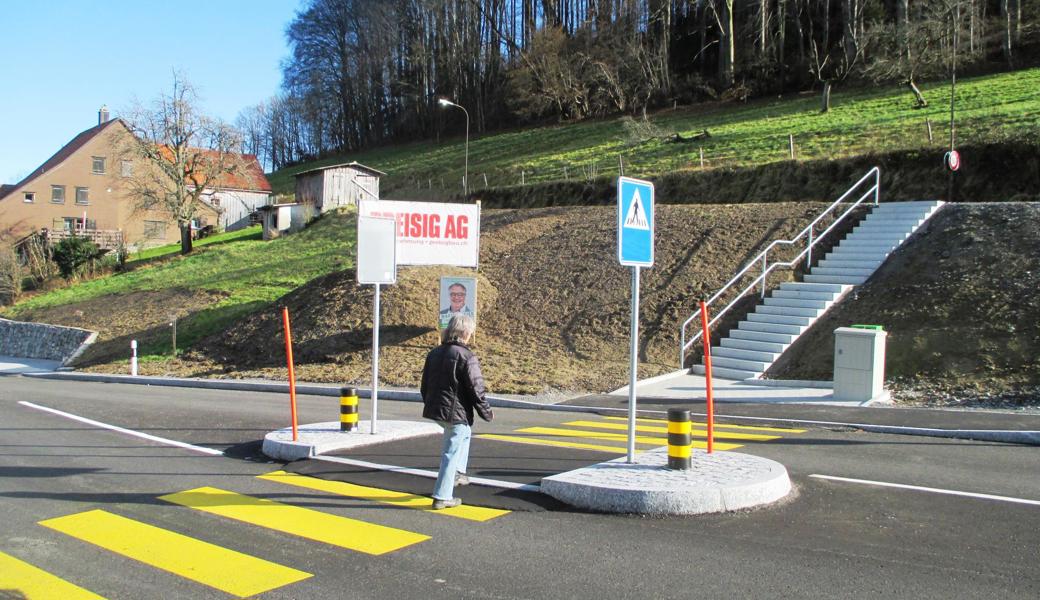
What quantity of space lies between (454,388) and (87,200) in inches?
2547

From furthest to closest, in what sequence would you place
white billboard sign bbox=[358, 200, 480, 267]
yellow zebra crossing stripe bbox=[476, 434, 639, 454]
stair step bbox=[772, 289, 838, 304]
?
white billboard sign bbox=[358, 200, 480, 267] < stair step bbox=[772, 289, 838, 304] < yellow zebra crossing stripe bbox=[476, 434, 639, 454]

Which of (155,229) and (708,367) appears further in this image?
(155,229)

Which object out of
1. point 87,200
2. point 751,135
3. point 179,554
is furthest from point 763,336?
point 87,200

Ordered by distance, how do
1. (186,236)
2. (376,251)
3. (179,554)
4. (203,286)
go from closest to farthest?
(179,554)
(376,251)
(203,286)
(186,236)

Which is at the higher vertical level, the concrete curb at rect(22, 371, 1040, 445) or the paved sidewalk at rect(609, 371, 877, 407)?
the paved sidewalk at rect(609, 371, 877, 407)

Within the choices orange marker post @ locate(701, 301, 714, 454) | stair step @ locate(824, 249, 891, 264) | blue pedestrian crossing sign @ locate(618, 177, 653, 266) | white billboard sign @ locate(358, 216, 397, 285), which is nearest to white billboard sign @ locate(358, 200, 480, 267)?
stair step @ locate(824, 249, 891, 264)

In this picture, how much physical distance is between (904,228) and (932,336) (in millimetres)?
5607

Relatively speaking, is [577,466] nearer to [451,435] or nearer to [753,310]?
[451,435]

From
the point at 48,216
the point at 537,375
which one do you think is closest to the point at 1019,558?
the point at 537,375

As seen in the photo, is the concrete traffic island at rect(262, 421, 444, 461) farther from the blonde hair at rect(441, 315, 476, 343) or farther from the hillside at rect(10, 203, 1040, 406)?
the hillside at rect(10, 203, 1040, 406)

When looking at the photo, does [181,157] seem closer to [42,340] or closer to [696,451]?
[42,340]

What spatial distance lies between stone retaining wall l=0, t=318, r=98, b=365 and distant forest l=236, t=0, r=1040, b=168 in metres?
30.5

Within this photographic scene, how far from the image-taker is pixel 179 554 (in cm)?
568

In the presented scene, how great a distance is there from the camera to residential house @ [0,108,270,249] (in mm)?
58375
